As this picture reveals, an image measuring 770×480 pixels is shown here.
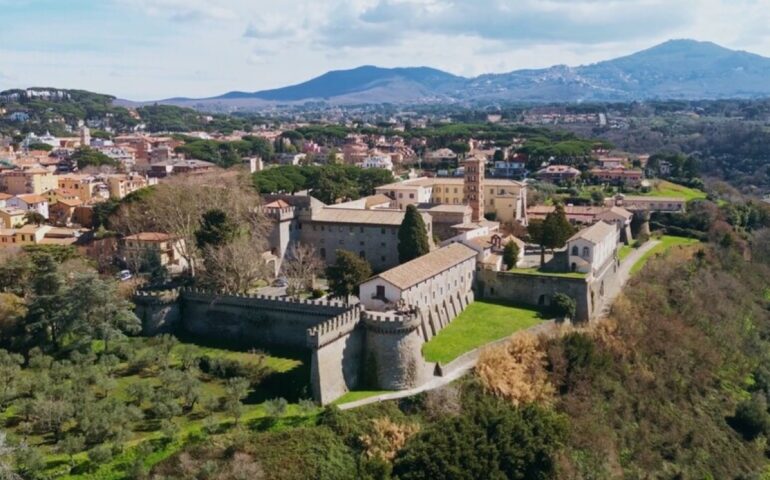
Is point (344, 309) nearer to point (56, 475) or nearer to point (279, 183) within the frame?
point (56, 475)

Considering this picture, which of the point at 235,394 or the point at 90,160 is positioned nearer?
the point at 235,394

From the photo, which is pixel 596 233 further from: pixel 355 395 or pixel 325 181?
pixel 325 181

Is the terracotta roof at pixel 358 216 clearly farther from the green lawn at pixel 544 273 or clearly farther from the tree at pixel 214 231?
the tree at pixel 214 231

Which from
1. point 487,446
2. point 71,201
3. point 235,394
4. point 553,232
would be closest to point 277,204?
point 553,232

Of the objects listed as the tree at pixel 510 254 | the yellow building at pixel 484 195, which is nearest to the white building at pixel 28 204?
the yellow building at pixel 484 195

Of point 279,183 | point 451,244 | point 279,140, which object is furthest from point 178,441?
point 279,140

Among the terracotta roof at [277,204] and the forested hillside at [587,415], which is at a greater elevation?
the terracotta roof at [277,204]

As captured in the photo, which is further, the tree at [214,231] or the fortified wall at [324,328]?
the tree at [214,231]
